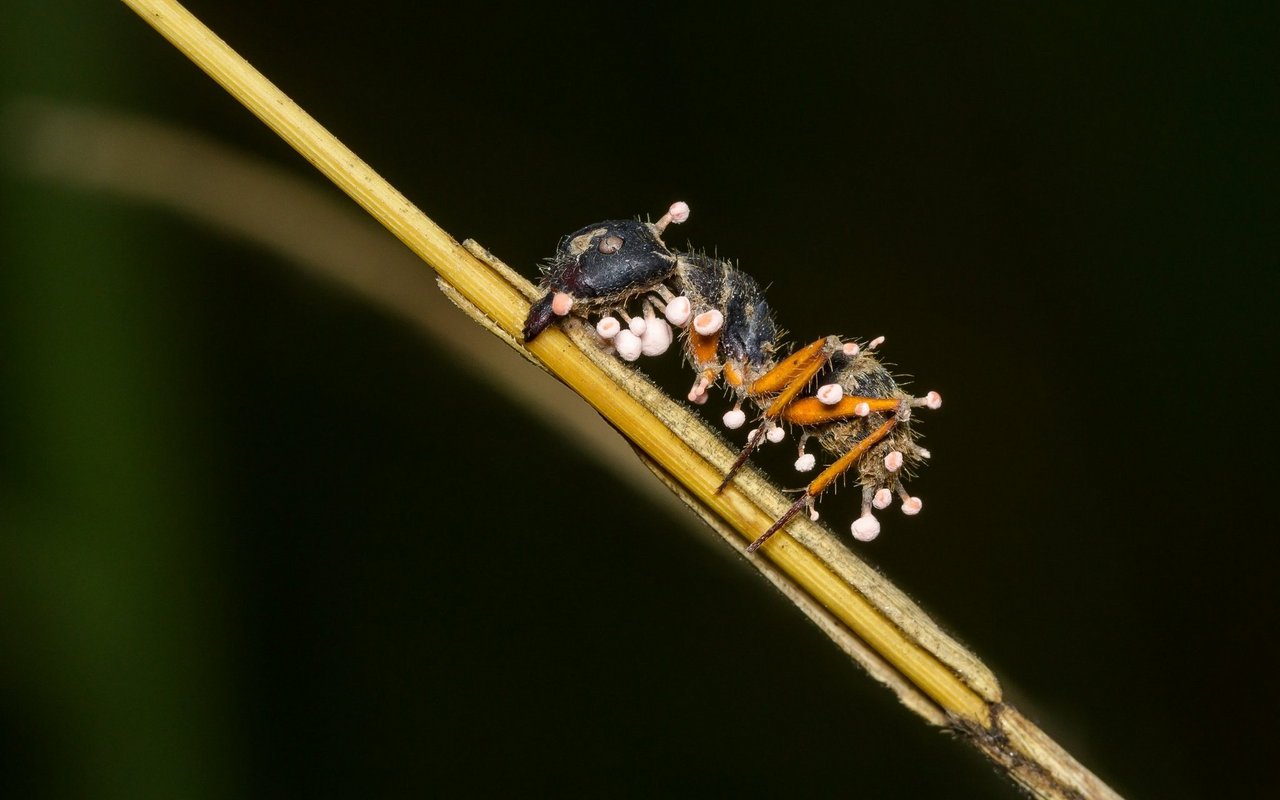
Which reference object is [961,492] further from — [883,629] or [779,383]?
[883,629]

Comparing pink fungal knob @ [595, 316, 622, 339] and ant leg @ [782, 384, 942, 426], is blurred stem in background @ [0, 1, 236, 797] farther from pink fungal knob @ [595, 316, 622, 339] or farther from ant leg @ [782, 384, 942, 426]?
ant leg @ [782, 384, 942, 426]

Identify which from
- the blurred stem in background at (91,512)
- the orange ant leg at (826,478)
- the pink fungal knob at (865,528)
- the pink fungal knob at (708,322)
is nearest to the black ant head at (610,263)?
the pink fungal knob at (708,322)

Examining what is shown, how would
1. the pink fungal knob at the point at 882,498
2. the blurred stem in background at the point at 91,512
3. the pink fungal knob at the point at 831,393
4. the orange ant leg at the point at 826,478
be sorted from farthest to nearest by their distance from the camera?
the pink fungal knob at the point at 882,498
the pink fungal knob at the point at 831,393
the blurred stem in background at the point at 91,512
the orange ant leg at the point at 826,478

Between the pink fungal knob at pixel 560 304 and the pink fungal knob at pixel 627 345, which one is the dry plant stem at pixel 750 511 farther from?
the pink fungal knob at pixel 627 345

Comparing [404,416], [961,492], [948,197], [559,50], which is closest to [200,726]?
[404,416]

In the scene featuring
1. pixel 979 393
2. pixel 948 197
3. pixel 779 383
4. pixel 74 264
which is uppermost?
Result: pixel 948 197

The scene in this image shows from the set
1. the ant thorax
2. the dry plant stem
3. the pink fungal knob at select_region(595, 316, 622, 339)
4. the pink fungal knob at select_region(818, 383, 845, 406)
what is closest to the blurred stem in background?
the dry plant stem

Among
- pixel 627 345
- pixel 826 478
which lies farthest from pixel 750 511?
pixel 627 345
